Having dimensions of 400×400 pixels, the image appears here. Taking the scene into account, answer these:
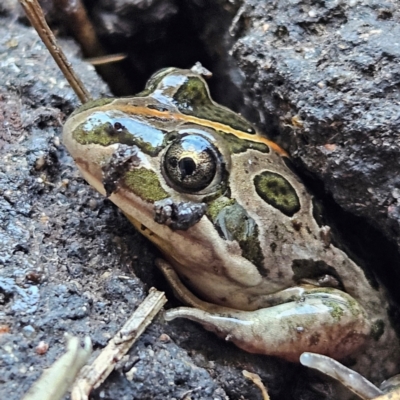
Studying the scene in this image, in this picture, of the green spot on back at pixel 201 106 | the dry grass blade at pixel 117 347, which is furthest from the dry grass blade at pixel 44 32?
the dry grass blade at pixel 117 347

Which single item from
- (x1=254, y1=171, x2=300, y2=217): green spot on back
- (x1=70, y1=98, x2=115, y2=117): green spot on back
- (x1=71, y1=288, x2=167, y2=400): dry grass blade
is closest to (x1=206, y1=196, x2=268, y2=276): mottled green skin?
(x1=254, y1=171, x2=300, y2=217): green spot on back

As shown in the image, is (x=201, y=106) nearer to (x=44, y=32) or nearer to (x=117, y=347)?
(x=44, y=32)

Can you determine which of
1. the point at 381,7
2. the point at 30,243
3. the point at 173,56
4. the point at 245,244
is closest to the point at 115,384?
the point at 30,243

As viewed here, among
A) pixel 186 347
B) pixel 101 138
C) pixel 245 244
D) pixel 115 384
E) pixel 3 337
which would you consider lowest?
pixel 186 347

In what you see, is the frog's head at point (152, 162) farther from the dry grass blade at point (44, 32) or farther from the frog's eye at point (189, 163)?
the dry grass blade at point (44, 32)

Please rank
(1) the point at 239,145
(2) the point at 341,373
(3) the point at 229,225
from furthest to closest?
Result: (1) the point at 239,145 → (3) the point at 229,225 → (2) the point at 341,373

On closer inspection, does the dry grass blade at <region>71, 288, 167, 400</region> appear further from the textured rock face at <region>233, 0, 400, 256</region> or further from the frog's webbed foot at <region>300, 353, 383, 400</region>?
the textured rock face at <region>233, 0, 400, 256</region>

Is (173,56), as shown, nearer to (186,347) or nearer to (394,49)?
(394,49)

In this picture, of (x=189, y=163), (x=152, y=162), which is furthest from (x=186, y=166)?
Answer: (x=152, y=162)
